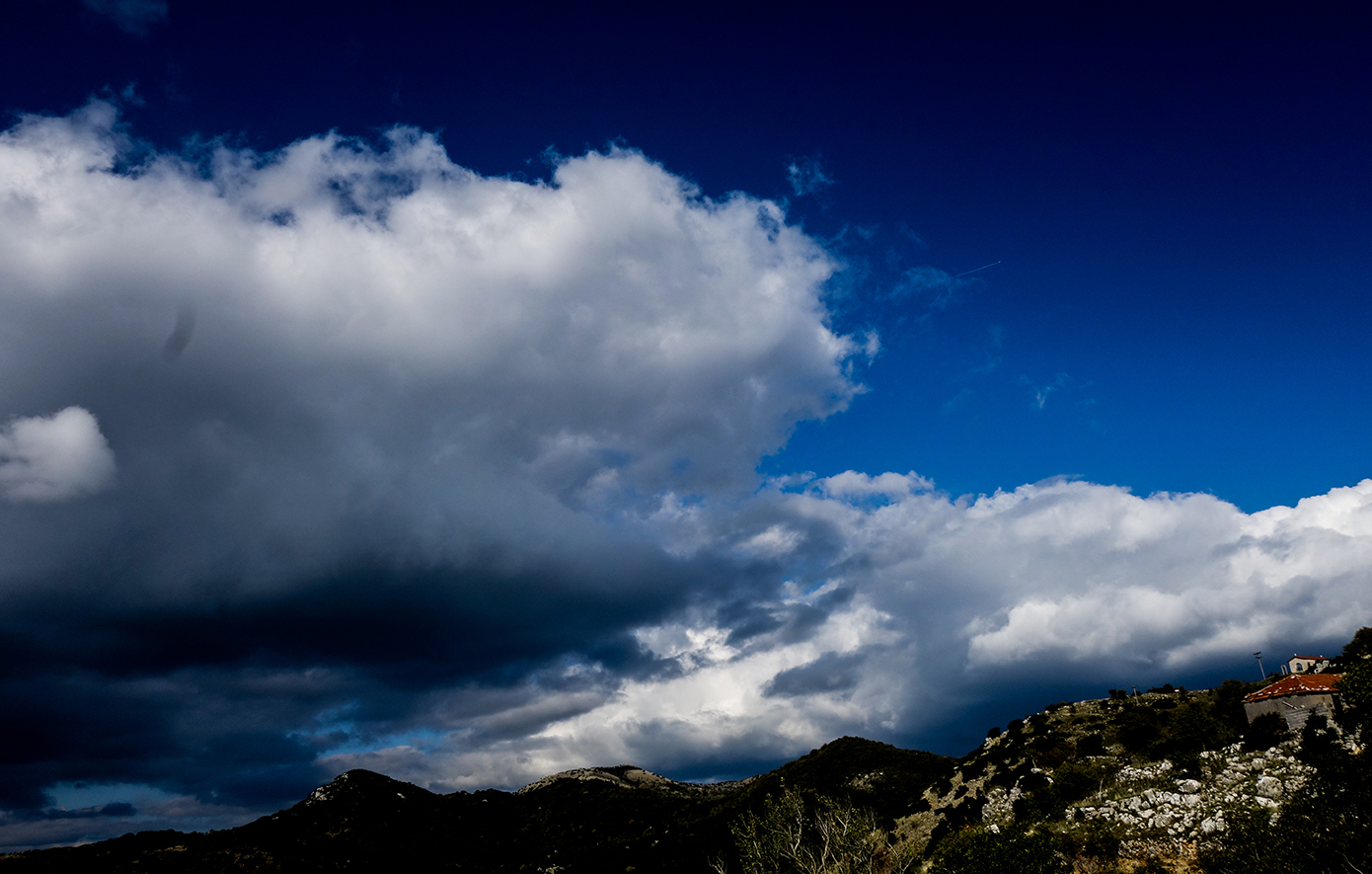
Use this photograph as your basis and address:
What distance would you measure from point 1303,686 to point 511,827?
148 m

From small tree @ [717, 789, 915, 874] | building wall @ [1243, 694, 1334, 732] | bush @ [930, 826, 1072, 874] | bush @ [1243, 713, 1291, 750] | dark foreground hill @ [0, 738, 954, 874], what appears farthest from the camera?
dark foreground hill @ [0, 738, 954, 874]

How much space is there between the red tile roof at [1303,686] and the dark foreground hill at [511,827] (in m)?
40.6

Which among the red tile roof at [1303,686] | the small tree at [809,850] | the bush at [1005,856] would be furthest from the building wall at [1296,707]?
the small tree at [809,850]

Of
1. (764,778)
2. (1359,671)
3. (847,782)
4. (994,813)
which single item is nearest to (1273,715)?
(1359,671)

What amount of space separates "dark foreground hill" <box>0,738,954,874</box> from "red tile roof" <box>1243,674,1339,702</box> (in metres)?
40.6

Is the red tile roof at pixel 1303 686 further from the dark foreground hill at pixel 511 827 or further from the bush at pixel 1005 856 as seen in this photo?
the dark foreground hill at pixel 511 827

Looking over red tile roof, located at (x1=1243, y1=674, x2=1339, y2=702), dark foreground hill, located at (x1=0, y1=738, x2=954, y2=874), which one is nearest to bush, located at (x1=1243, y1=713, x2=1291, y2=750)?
red tile roof, located at (x1=1243, y1=674, x2=1339, y2=702)

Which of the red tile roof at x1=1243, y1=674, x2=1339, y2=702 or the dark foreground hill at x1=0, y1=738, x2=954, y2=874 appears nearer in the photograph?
the red tile roof at x1=1243, y1=674, x2=1339, y2=702

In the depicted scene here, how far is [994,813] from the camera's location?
76.6 m

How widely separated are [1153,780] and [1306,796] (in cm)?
1595

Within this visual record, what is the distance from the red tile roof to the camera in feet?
207

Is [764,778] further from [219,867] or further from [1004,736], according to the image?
[219,867]

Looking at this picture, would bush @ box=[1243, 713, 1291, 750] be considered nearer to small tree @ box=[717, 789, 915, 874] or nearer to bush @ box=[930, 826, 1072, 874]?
bush @ box=[930, 826, 1072, 874]

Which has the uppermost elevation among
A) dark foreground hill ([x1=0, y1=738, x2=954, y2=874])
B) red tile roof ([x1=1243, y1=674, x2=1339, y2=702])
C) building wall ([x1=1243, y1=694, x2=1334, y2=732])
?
red tile roof ([x1=1243, y1=674, x2=1339, y2=702])
